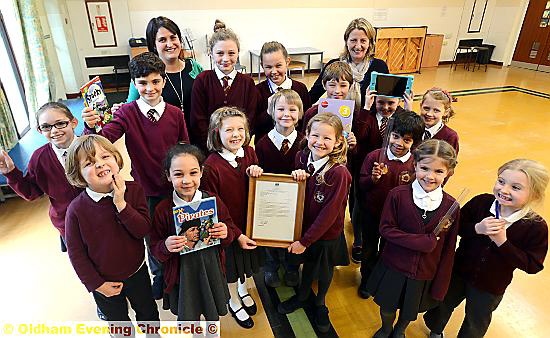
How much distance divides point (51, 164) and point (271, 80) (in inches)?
58.9

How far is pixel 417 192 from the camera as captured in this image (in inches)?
68.2

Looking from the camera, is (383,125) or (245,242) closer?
(245,242)

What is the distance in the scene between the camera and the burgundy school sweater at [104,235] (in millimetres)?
1539

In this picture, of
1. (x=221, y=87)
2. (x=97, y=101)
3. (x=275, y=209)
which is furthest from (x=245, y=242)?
(x=97, y=101)

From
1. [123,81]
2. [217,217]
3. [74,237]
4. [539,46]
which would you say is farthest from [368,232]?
[539,46]

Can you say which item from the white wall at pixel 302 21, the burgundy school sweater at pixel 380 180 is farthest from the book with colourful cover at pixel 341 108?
the white wall at pixel 302 21

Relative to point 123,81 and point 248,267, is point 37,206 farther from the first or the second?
point 123,81

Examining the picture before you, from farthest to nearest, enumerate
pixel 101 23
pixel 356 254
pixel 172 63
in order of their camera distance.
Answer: pixel 101 23, pixel 356 254, pixel 172 63

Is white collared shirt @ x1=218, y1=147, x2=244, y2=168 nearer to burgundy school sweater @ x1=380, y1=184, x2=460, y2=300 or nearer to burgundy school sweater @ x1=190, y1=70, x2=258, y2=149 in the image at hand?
burgundy school sweater @ x1=190, y1=70, x2=258, y2=149

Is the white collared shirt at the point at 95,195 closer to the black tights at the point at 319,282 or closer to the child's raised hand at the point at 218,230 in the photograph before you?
the child's raised hand at the point at 218,230

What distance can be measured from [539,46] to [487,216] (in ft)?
37.3

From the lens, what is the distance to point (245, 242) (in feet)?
6.35

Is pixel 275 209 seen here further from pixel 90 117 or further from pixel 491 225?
pixel 90 117

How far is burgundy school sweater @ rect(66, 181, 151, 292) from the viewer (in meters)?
1.54
